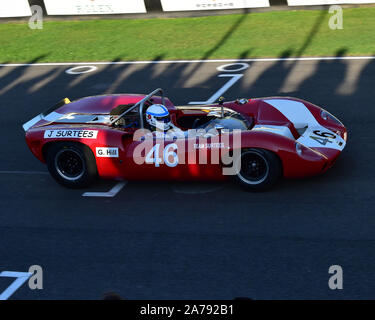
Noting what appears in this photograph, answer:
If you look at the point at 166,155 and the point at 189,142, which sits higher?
the point at 189,142

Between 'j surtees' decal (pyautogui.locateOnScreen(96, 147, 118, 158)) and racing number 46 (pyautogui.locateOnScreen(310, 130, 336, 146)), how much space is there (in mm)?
2652

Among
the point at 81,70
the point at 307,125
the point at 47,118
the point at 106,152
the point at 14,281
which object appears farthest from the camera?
the point at 81,70

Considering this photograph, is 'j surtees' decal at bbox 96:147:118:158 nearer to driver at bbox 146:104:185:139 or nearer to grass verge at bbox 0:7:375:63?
driver at bbox 146:104:185:139

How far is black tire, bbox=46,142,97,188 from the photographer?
8.26 m

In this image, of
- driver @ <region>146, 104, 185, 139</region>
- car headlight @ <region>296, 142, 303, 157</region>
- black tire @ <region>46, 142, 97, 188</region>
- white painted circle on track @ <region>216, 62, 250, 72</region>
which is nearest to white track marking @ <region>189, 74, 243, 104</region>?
white painted circle on track @ <region>216, 62, 250, 72</region>

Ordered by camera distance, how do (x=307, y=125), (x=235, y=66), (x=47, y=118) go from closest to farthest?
(x=307, y=125), (x=47, y=118), (x=235, y=66)

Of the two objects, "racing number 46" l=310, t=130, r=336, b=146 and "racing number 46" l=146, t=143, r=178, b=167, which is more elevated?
"racing number 46" l=310, t=130, r=336, b=146

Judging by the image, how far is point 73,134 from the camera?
827 cm

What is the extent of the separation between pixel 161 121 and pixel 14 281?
2.93 m

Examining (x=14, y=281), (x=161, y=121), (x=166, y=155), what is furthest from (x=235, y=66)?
(x=14, y=281)

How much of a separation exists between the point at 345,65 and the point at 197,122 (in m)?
5.68

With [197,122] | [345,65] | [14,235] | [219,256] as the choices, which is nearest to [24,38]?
[345,65]

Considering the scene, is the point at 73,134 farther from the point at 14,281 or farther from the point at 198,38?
the point at 198,38
